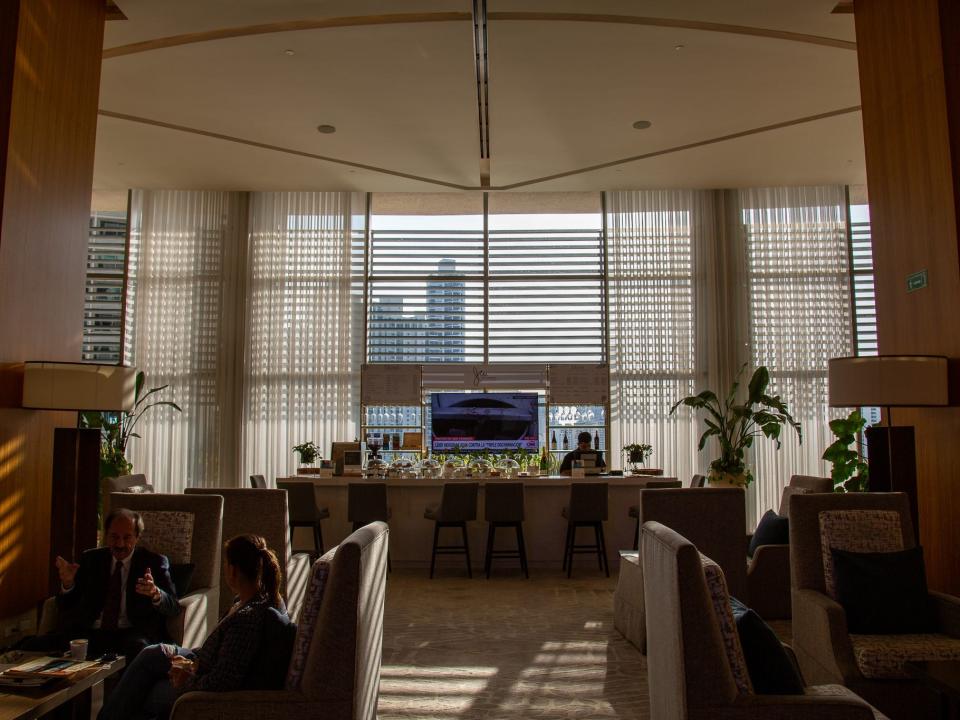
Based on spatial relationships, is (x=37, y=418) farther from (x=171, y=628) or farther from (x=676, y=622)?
(x=676, y=622)

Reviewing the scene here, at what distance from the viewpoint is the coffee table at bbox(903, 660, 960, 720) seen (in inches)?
105

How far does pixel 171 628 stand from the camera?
11.5 feet

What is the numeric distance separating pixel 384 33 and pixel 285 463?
19.8ft

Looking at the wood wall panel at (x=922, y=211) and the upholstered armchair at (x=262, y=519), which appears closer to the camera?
the wood wall panel at (x=922, y=211)

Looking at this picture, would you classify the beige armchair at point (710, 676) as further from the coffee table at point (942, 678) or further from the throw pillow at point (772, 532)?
the throw pillow at point (772, 532)

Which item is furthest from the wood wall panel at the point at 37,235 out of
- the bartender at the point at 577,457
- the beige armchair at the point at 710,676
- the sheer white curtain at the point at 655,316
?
the sheer white curtain at the point at 655,316

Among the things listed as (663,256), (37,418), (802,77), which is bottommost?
(37,418)

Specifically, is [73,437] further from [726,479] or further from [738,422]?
[738,422]

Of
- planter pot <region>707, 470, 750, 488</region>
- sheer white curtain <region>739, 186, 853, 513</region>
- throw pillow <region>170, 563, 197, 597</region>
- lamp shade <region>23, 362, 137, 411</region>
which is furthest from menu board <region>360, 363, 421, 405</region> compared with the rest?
throw pillow <region>170, 563, 197, 597</region>

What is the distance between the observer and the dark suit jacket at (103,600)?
11.1 ft

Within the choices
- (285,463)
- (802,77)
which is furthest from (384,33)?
(285,463)

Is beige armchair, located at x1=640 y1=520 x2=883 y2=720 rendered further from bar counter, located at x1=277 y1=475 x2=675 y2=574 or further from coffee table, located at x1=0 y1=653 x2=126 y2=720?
bar counter, located at x1=277 y1=475 x2=675 y2=574

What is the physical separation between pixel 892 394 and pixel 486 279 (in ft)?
22.7

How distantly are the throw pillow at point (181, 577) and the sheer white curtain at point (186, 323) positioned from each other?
6.61 metres
